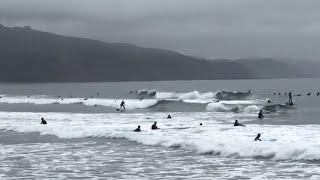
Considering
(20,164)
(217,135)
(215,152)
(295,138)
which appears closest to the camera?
(20,164)

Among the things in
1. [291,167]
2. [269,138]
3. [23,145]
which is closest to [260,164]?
[291,167]

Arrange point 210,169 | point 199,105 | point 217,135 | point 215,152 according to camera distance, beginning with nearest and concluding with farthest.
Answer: point 210,169
point 215,152
point 217,135
point 199,105

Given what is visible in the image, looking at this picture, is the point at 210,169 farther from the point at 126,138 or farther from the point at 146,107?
the point at 146,107

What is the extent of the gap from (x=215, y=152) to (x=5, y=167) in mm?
10225

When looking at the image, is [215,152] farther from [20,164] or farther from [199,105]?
[199,105]

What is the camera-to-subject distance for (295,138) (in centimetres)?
2930

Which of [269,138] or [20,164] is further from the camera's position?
[269,138]

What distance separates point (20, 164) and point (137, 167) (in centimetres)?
539

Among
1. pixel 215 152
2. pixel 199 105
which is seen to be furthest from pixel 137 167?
pixel 199 105

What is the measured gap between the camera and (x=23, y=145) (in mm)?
29844

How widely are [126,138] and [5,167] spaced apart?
1122cm

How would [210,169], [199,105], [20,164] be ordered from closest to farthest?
[210,169]
[20,164]
[199,105]

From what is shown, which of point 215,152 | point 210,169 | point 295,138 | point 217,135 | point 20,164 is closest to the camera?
point 210,169

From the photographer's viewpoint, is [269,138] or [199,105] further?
[199,105]
